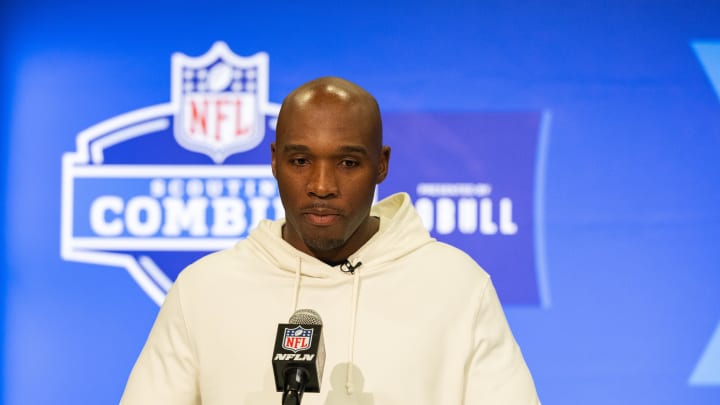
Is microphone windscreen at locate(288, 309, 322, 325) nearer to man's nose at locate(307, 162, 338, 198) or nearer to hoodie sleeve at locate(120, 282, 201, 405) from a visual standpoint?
man's nose at locate(307, 162, 338, 198)

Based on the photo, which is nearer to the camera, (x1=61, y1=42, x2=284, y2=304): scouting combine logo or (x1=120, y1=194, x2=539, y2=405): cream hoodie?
(x1=120, y1=194, x2=539, y2=405): cream hoodie

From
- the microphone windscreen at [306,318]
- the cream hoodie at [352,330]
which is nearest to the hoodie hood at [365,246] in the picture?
the cream hoodie at [352,330]

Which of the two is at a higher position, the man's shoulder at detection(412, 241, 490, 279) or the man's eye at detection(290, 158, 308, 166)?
the man's eye at detection(290, 158, 308, 166)

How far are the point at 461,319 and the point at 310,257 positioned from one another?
306 mm

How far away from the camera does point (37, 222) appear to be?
3.43 m

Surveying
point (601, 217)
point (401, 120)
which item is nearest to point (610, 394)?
point (601, 217)

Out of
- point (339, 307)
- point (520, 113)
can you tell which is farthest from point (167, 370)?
point (520, 113)

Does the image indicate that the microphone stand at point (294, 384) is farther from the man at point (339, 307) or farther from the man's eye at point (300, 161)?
the man's eye at point (300, 161)

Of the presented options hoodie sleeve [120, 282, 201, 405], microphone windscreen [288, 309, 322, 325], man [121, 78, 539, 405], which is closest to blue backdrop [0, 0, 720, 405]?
man [121, 78, 539, 405]

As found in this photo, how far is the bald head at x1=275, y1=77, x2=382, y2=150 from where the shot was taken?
1668 millimetres

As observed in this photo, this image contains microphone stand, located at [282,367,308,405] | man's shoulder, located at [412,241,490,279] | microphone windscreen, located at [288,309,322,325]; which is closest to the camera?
microphone stand, located at [282,367,308,405]

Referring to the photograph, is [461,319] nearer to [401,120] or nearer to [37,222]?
[401,120]

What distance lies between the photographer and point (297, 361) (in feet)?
4.01

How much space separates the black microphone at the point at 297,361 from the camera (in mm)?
1216
